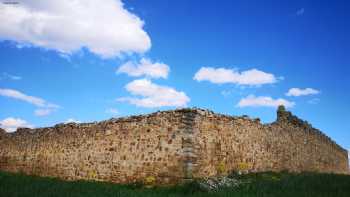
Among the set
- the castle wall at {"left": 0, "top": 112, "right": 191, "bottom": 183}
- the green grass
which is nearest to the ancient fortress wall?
the castle wall at {"left": 0, "top": 112, "right": 191, "bottom": 183}

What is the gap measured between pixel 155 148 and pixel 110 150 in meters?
2.05

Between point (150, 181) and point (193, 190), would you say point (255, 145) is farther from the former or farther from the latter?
point (193, 190)

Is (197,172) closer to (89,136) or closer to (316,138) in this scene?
(89,136)

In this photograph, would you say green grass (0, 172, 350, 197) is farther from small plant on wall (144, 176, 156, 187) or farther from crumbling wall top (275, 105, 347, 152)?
crumbling wall top (275, 105, 347, 152)

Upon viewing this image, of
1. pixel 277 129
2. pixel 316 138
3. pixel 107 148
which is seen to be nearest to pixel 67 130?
pixel 107 148

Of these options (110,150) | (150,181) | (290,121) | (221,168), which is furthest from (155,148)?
(290,121)

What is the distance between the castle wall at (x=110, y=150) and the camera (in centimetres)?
1288

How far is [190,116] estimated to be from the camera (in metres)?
12.9

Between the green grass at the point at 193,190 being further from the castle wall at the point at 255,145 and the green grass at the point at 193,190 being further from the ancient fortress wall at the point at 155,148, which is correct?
the castle wall at the point at 255,145

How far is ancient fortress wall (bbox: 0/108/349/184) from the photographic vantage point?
42.1ft

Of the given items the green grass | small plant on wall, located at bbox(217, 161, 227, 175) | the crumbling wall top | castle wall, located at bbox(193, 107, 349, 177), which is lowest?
the green grass

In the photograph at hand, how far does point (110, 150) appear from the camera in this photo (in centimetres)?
1429

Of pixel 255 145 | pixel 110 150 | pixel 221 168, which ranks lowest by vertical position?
pixel 221 168

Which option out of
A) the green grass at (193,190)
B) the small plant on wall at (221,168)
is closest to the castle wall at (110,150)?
the green grass at (193,190)
